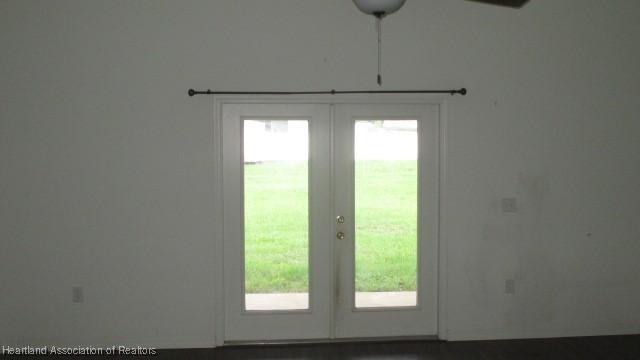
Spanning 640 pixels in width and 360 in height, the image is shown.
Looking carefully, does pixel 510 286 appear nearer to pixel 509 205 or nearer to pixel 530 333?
pixel 530 333

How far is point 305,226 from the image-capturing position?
398cm

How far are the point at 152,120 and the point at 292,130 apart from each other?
110 cm

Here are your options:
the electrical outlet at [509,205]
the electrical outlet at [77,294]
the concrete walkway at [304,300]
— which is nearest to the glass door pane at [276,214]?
the concrete walkway at [304,300]

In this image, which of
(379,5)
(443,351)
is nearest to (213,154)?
(379,5)

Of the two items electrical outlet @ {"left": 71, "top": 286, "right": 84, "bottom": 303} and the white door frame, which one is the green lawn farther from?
electrical outlet @ {"left": 71, "top": 286, "right": 84, "bottom": 303}

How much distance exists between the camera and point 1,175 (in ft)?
12.4

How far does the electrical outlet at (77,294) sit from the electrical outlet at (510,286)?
3384mm

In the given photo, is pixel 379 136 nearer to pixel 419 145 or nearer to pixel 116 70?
pixel 419 145

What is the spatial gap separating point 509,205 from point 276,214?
6.20 feet

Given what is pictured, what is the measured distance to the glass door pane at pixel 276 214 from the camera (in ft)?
12.9

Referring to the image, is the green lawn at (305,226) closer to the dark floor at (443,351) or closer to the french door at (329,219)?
the french door at (329,219)

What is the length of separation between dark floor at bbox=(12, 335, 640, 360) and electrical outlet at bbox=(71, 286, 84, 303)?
0.47m

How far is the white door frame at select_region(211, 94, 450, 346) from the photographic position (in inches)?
152

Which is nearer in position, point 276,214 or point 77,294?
point 77,294
